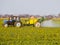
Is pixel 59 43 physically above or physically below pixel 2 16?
below

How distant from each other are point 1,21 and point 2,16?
52 centimetres

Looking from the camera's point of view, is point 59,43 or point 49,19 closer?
point 59,43

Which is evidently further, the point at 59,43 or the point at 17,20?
the point at 17,20

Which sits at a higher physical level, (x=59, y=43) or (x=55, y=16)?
→ (x=55, y=16)

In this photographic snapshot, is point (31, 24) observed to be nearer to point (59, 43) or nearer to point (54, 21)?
point (54, 21)

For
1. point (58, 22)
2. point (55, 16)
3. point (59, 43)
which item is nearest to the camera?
point (59, 43)

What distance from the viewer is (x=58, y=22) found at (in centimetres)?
578

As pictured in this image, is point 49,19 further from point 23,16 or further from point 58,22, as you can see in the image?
point 23,16

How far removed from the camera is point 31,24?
19.0 feet

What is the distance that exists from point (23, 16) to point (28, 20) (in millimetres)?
402

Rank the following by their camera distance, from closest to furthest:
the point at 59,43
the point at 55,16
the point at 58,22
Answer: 1. the point at 59,43
2. the point at 55,16
3. the point at 58,22

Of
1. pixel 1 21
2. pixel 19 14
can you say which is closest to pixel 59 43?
pixel 19 14

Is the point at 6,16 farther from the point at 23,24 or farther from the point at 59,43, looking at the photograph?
the point at 59,43

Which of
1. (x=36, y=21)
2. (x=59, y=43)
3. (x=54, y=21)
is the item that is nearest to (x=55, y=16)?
(x=54, y=21)
